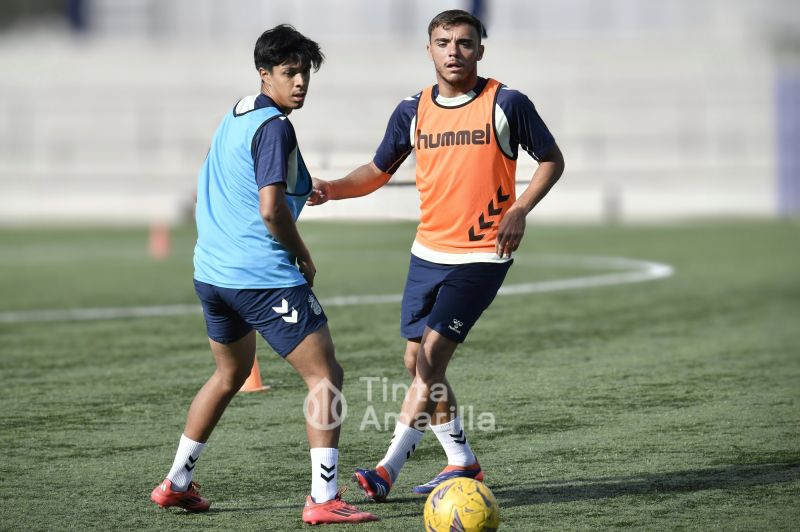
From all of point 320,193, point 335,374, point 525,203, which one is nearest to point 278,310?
point 335,374

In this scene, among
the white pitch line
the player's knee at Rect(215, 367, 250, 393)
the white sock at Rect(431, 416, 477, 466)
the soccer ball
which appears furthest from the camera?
the white pitch line

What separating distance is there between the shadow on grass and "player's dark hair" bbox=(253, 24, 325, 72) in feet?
7.17

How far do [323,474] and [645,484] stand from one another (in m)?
1.62

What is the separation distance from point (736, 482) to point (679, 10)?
3647cm

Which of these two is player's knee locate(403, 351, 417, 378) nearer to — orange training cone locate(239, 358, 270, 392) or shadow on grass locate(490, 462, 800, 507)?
shadow on grass locate(490, 462, 800, 507)

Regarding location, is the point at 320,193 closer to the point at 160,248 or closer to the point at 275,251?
the point at 275,251

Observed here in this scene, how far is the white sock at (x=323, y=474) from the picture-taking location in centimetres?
567

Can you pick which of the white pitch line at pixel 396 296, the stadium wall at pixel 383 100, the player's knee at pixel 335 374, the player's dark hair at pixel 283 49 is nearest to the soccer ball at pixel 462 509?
the player's knee at pixel 335 374

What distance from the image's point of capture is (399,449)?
622cm

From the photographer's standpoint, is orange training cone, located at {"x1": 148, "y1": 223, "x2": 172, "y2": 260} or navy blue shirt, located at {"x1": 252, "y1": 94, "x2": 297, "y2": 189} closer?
navy blue shirt, located at {"x1": 252, "y1": 94, "x2": 297, "y2": 189}

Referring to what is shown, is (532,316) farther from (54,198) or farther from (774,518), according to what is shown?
(54,198)

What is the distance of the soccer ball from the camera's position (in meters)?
5.31

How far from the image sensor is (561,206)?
1443 inches

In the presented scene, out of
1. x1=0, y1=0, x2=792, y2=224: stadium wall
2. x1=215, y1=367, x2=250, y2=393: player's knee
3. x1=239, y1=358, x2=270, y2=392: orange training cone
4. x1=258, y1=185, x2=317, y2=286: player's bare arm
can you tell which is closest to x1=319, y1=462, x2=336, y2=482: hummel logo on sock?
x1=215, y1=367, x2=250, y2=393: player's knee
